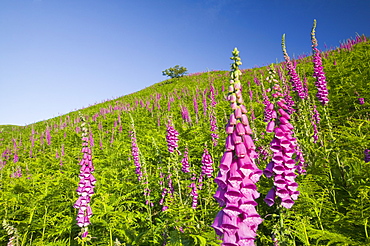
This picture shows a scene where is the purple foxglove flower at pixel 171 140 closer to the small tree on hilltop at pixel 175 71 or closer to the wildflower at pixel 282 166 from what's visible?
the wildflower at pixel 282 166

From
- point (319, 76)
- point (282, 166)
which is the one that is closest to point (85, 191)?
point (282, 166)

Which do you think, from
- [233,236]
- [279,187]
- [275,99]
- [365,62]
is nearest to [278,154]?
[279,187]

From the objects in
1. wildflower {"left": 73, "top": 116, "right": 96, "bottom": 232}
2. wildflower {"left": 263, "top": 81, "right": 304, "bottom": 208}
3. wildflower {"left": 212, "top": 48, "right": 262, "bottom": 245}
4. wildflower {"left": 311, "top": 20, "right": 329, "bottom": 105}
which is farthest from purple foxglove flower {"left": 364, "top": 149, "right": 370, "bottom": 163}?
wildflower {"left": 73, "top": 116, "right": 96, "bottom": 232}

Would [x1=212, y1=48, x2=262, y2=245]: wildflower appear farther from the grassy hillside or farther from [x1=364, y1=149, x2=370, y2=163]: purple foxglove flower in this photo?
[x1=364, y1=149, x2=370, y2=163]: purple foxglove flower

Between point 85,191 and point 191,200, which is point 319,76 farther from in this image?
point 85,191

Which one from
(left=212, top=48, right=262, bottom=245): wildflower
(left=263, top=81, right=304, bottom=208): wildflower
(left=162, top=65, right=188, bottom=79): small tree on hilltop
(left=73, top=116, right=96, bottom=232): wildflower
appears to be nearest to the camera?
(left=212, top=48, right=262, bottom=245): wildflower

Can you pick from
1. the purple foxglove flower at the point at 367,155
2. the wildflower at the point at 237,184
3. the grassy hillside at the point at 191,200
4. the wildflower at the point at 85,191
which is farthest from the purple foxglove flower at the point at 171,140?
the purple foxglove flower at the point at 367,155

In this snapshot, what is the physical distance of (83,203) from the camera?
3650 millimetres

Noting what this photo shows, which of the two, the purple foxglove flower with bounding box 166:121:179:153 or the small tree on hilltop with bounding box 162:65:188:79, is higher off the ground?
the small tree on hilltop with bounding box 162:65:188:79

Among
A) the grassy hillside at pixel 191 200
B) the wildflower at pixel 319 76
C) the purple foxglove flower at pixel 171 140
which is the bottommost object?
the grassy hillside at pixel 191 200

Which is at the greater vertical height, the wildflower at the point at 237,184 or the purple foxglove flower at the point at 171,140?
the purple foxglove flower at the point at 171,140

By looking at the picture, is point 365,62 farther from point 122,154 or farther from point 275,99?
point 122,154

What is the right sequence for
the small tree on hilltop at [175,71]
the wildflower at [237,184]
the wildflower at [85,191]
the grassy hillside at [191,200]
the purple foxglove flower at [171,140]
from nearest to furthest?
the wildflower at [237,184] < the grassy hillside at [191,200] < the wildflower at [85,191] < the purple foxglove flower at [171,140] < the small tree on hilltop at [175,71]

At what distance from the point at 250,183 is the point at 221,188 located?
232 mm
